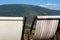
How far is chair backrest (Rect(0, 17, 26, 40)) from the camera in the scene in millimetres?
2131

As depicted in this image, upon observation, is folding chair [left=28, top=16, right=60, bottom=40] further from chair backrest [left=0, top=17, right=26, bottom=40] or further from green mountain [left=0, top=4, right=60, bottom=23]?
green mountain [left=0, top=4, right=60, bottom=23]

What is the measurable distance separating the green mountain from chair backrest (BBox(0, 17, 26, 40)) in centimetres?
54

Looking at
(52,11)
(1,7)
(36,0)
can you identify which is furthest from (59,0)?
(1,7)

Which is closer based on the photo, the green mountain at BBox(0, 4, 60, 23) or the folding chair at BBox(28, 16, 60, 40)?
the folding chair at BBox(28, 16, 60, 40)

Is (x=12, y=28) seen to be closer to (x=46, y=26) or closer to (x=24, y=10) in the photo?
(x=46, y=26)

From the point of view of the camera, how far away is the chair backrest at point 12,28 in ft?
6.99

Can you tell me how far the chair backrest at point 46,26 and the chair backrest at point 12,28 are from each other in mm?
224

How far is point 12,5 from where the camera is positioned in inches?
107

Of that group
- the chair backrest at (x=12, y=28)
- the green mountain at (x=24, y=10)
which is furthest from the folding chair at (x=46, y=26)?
the green mountain at (x=24, y=10)

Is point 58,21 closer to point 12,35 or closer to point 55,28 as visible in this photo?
point 55,28

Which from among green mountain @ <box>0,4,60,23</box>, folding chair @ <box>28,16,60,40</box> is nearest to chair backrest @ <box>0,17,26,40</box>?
folding chair @ <box>28,16,60,40</box>

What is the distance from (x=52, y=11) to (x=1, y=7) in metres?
0.83

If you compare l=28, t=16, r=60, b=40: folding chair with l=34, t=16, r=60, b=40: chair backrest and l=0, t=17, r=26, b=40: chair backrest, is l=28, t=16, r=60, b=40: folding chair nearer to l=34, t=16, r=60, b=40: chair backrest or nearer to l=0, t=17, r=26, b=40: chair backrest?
l=34, t=16, r=60, b=40: chair backrest

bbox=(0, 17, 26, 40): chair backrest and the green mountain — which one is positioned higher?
the green mountain
